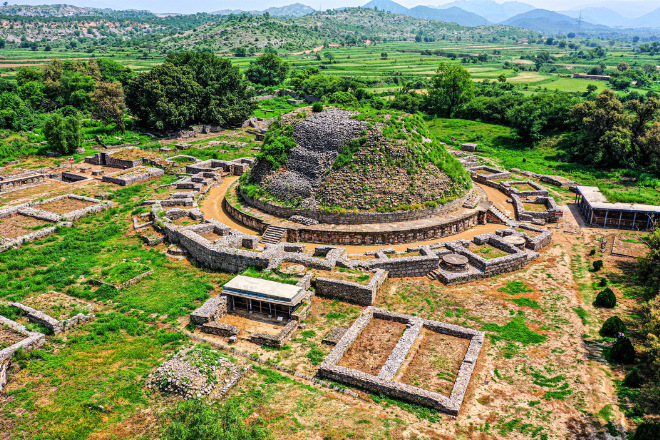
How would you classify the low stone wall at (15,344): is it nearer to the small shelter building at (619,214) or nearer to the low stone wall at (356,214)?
the low stone wall at (356,214)

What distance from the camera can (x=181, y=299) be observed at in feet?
81.5

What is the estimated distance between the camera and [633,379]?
1766 centimetres

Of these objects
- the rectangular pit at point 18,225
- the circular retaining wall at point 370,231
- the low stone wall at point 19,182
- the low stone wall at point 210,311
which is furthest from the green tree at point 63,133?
the low stone wall at point 210,311

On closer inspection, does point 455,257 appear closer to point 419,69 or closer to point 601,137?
point 601,137

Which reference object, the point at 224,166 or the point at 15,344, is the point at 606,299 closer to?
the point at 15,344

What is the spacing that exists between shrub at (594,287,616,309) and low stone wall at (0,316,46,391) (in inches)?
1197

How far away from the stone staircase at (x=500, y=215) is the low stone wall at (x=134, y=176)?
125ft

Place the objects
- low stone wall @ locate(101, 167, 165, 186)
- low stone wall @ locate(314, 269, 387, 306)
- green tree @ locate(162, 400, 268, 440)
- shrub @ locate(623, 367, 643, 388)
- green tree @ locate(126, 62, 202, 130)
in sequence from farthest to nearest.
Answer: green tree @ locate(126, 62, 202, 130)
low stone wall @ locate(101, 167, 165, 186)
low stone wall @ locate(314, 269, 387, 306)
shrub @ locate(623, 367, 643, 388)
green tree @ locate(162, 400, 268, 440)

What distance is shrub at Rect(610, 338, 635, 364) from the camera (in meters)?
19.2

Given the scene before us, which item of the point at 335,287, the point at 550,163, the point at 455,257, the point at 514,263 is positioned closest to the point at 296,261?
the point at 335,287

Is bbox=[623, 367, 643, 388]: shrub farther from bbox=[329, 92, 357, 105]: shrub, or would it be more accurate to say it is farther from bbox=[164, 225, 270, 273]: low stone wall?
bbox=[329, 92, 357, 105]: shrub

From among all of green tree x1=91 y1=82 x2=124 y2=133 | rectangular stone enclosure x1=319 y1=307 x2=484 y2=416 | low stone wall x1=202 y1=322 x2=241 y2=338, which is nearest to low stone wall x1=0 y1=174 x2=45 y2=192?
green tree x1=91 y1=82 x2=124 y2=133

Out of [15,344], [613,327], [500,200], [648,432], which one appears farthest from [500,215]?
[15,344]

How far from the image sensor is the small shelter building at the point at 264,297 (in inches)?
899
